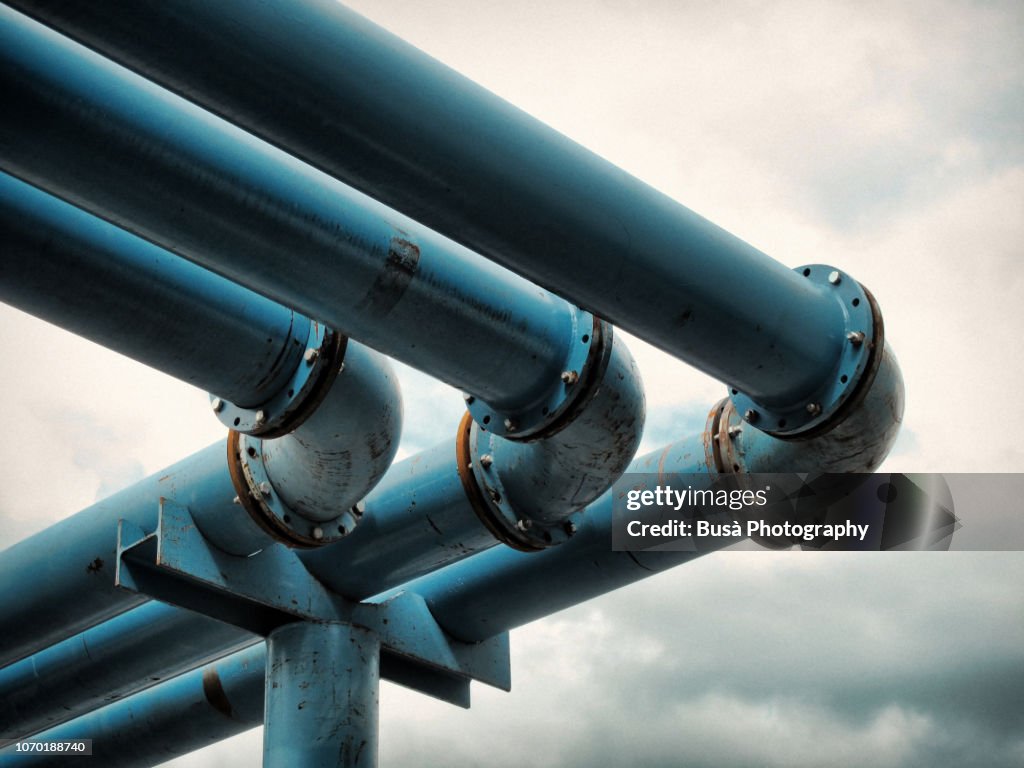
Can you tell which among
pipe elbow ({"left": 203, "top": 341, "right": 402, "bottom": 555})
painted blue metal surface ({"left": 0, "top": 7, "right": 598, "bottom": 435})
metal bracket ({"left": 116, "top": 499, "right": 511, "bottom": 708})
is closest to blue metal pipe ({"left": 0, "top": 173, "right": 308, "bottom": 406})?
pipe elbow ({"left": 203, "top": 341, "right": 402, "bottom": 555})

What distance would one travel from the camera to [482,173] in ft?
10.4

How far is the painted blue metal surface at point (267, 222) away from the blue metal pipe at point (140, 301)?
0.37 metres

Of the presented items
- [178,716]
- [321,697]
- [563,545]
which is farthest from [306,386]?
[178,716]

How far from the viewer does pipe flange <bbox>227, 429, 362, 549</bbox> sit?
4230mm

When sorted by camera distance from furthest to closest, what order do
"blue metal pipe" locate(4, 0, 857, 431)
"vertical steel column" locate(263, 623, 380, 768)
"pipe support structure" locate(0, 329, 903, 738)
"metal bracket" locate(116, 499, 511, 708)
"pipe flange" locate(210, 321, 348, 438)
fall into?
"vertical steel column" locate(263, 623, 380, 768)
"metal bracket" locate(116, 499, 511, 708)
"pipe support structure" locate(0, 329, 903, 738)
"pipe flange" locate(210, 321, 348, 438)
"blue metal pipe" locate(4, 0, 857, 431)

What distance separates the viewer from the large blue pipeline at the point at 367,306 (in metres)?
3.03

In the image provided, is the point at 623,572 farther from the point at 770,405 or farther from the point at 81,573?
the point at 81,573

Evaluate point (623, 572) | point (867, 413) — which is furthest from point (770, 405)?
point (623, 572)

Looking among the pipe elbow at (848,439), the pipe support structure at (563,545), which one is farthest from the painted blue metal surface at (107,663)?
the pipe elbow at (848,439)

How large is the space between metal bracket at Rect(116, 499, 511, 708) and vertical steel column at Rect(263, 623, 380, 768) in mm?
70

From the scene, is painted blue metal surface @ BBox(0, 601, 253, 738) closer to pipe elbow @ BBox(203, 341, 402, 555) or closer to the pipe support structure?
the pipe support structure

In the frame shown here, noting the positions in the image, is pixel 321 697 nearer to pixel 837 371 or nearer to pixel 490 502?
pixel 490 502

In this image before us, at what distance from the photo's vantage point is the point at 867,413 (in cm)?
391

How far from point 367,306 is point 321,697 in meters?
1.61
